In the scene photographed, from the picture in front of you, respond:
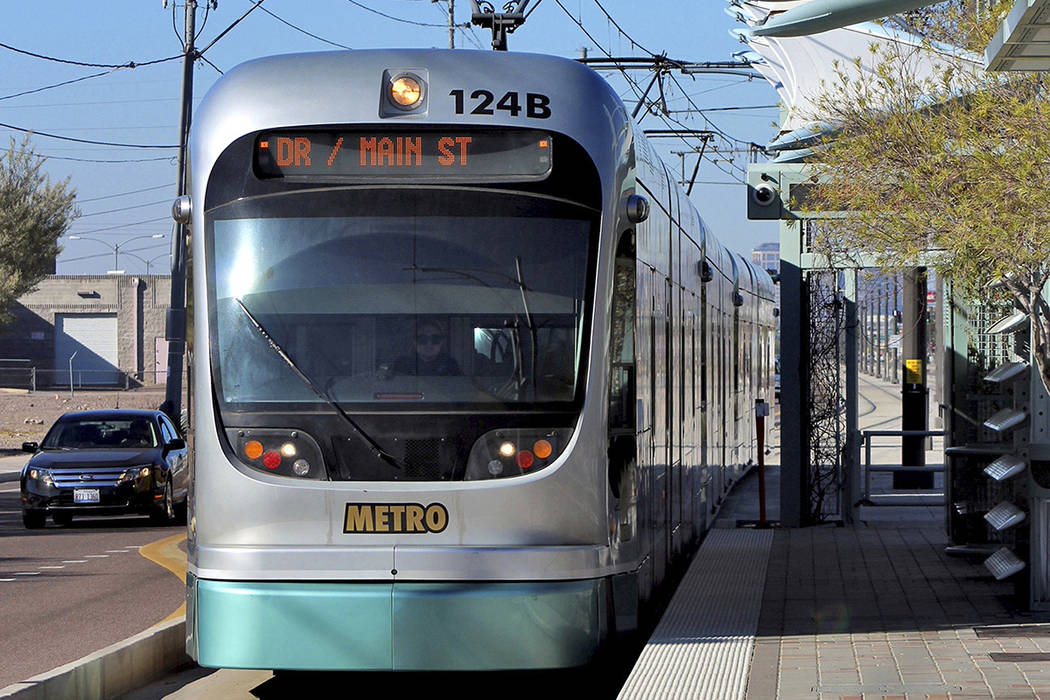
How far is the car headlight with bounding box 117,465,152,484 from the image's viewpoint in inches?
808

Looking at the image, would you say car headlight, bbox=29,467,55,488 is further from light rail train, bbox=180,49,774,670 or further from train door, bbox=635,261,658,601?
light rail train, bbox=180,49,774,670

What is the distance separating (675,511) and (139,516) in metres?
12.9

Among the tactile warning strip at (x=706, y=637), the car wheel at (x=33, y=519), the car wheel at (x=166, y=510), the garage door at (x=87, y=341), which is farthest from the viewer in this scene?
the garage door at (x=87, y=341)

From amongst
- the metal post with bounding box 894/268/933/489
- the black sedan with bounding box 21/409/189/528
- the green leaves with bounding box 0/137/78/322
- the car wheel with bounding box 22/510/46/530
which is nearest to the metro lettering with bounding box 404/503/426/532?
the black sedan with bounding box 21/409/189/528

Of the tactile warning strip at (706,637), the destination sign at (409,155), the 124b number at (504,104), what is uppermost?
the 124b number at (504,104)

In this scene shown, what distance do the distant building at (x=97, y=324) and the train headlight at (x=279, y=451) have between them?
67.2m

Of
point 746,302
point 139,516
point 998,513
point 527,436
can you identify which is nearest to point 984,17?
point 998,513

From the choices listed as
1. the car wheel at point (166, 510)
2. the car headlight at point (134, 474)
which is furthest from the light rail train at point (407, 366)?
the car wheel at point (166, 510)

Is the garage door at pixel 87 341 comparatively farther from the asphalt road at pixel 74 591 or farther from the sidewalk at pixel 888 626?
the sidewalk at pixel 888 626

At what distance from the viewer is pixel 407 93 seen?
8.60 m

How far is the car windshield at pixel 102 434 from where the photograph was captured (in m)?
21.6

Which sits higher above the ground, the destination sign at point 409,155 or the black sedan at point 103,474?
the destination sign at point 409,155

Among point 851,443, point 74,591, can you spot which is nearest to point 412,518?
point 74,591

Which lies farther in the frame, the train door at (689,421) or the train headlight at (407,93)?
the train door at (689,421)
